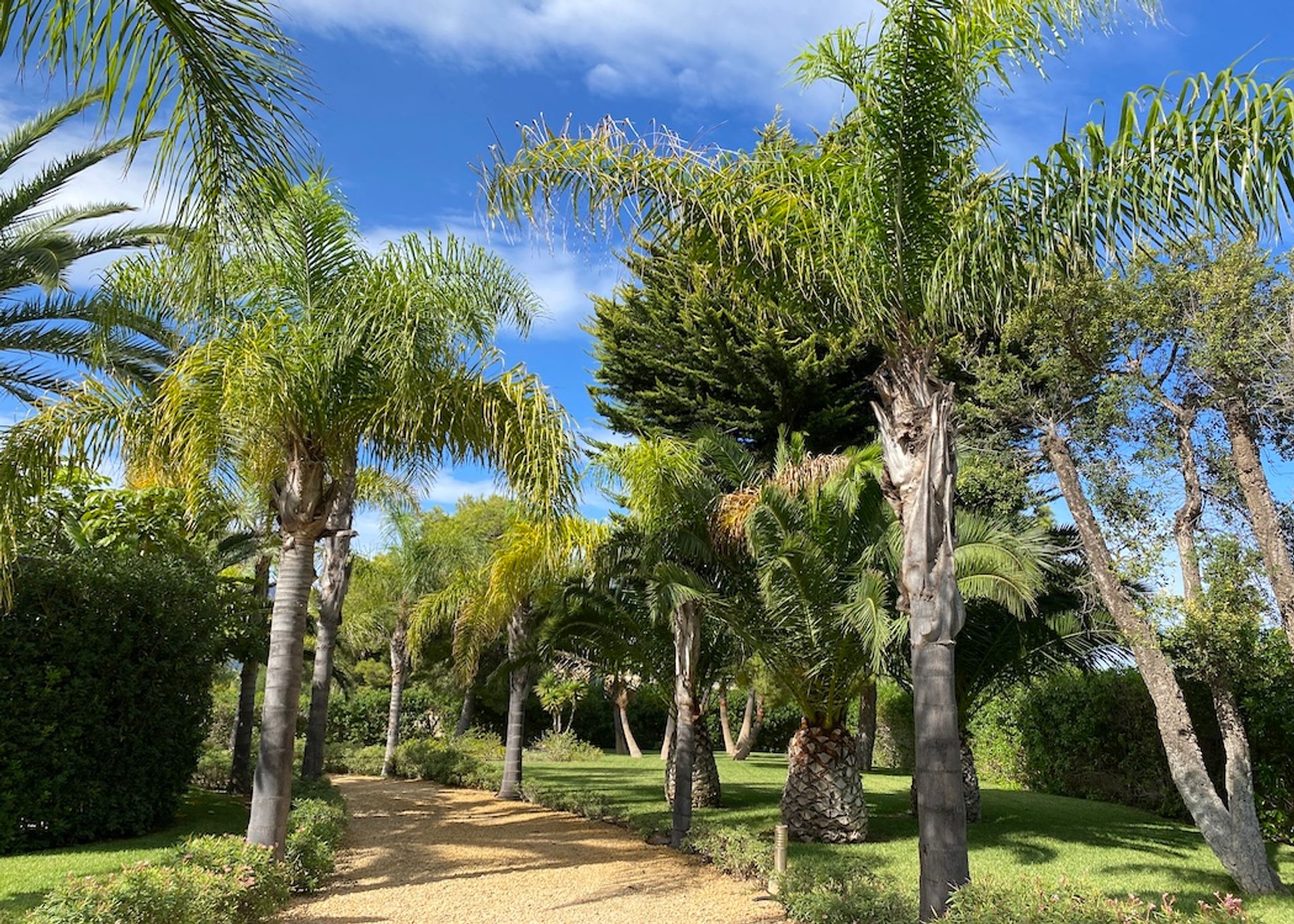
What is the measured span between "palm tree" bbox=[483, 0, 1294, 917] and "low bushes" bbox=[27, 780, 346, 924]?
16.7ft

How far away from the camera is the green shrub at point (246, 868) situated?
278 inches

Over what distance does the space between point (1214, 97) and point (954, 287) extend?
2020 mm

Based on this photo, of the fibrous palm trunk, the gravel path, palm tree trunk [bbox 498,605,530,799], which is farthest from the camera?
palm tree trunk [bbox 498,605,530,799]

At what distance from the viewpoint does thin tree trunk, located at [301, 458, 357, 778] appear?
14.9 m

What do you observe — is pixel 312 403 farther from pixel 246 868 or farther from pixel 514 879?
pixel 514 879

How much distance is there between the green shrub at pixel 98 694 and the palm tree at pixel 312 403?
210 cm

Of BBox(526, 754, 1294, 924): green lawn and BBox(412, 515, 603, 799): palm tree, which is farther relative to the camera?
BBox(412, 515, 603, 799): palm tree

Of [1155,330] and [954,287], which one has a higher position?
[1155,330]

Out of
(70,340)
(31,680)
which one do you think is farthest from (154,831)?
(70,340)

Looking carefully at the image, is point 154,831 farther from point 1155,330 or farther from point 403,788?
point 1155,330

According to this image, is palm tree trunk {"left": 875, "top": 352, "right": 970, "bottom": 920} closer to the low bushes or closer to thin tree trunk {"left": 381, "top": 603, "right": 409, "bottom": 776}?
the low bushes

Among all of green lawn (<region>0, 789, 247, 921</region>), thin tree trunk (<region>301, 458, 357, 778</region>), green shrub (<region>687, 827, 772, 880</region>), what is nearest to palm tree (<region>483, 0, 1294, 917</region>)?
green shrub (<region>687, 827, 772, 880</region>)

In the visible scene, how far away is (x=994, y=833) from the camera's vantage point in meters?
11.9

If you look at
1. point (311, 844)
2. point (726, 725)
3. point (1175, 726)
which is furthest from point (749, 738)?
point (311, 844)
